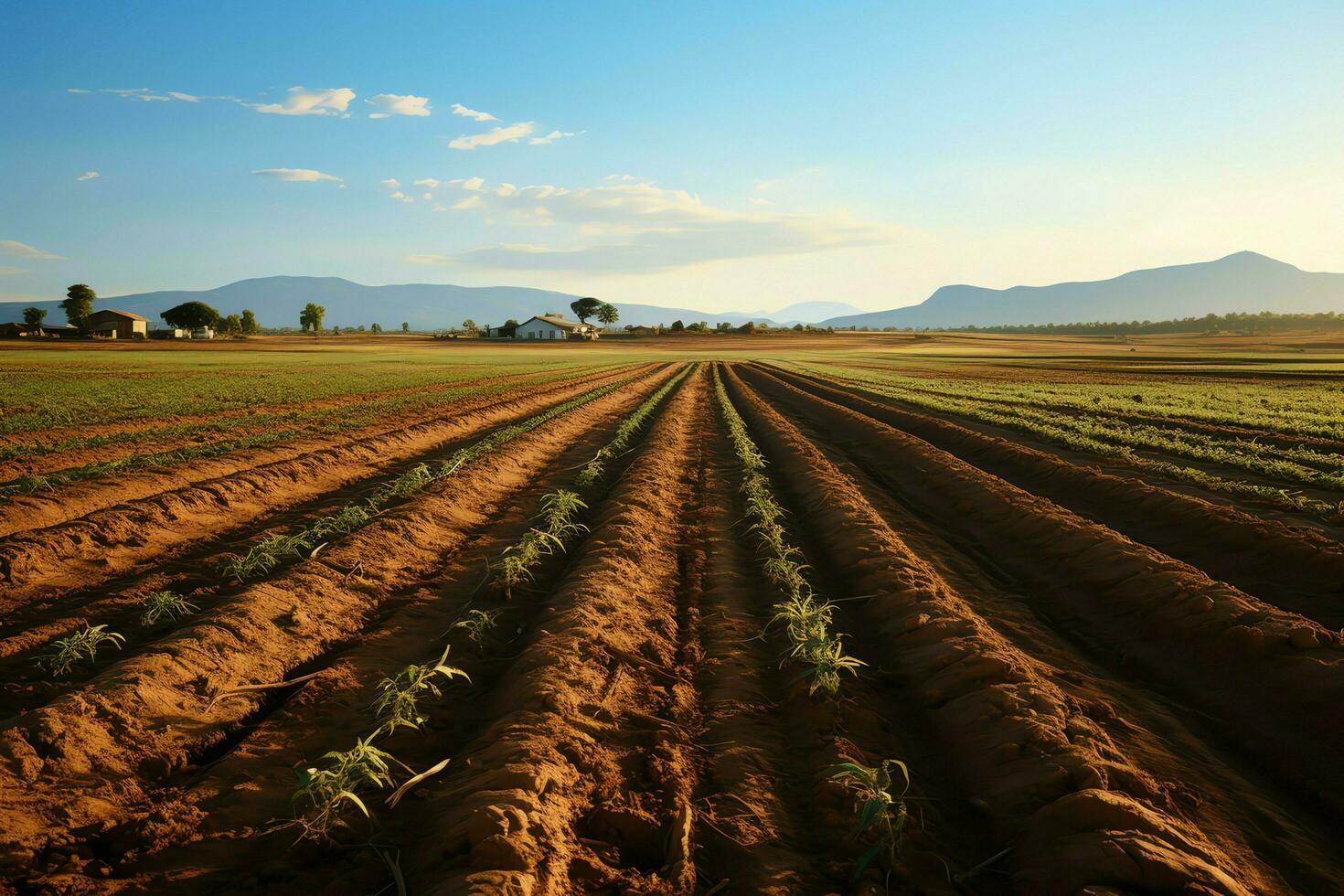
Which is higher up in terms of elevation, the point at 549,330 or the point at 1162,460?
the point at 549,330

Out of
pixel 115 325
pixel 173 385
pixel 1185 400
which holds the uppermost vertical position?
pixel 115 325

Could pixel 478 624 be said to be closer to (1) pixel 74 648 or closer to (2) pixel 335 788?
(2) pixel 335 788

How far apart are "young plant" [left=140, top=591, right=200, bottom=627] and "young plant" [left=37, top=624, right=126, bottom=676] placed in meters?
0.32

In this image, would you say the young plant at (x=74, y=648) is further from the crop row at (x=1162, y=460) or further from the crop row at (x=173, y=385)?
the crop row at (x=173, y=385)

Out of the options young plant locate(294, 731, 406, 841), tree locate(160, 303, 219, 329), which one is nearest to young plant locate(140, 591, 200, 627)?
young plant locate(294, 731, 406, 841)

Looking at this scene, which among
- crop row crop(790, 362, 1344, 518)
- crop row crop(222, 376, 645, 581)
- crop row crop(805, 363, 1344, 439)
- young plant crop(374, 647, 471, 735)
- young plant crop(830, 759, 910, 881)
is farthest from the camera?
crop row crop(805, 363, 1344, 439)

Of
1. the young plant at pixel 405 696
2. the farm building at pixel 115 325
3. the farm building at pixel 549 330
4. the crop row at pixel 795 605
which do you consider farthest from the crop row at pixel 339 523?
the farm building at pixel 549 330

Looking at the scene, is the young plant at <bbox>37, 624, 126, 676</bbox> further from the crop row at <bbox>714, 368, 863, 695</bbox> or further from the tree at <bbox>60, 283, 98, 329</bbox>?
the tree at <bbox>60, 283, 98, 329</bbox>

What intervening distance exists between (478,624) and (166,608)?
272cm

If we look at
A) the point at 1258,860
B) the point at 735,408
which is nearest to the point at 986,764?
the point at 1258,860

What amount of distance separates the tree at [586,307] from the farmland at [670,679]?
12640 cm

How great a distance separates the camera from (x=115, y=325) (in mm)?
81438

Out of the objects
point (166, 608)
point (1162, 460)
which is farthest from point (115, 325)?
point (1162, 460)

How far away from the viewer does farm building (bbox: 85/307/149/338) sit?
260ft
